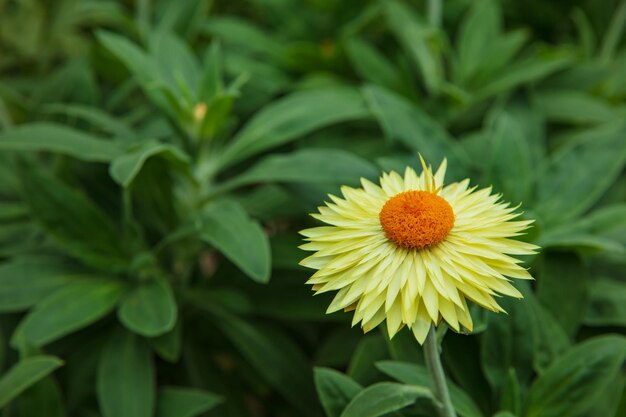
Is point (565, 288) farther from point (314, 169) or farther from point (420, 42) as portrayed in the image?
point (420, 42)

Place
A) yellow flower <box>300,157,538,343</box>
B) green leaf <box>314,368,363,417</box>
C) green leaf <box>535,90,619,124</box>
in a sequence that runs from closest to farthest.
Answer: yellow flower <box>300,157,538,343</box>
green leaf <box>314,368,363,417</box>
green leaf <box>535,90,619,124</box>

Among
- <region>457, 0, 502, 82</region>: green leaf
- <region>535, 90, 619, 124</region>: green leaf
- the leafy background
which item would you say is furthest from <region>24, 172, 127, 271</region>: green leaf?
<region>535, 90, 619, 124</region>: green leaf

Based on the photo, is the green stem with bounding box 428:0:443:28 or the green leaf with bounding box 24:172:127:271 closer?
the green leaf with bounding box 24:172:127:271

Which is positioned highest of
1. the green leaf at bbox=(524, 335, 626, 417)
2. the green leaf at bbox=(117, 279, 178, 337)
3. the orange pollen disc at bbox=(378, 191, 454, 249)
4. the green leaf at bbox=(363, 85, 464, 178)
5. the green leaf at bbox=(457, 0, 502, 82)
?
the green leaf at bbox=(457, 0, 502, 82)

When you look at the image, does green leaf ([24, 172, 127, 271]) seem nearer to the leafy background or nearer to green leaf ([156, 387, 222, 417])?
the leafy background

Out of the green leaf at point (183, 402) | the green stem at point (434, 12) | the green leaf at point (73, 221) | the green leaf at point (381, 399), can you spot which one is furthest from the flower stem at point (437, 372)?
the green stem at point (434, 12)

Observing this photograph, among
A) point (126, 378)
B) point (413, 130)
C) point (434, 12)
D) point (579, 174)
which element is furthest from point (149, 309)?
point (434, 12)

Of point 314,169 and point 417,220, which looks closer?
point 417,220

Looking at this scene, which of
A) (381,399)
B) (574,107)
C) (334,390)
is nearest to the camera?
(381,399)
